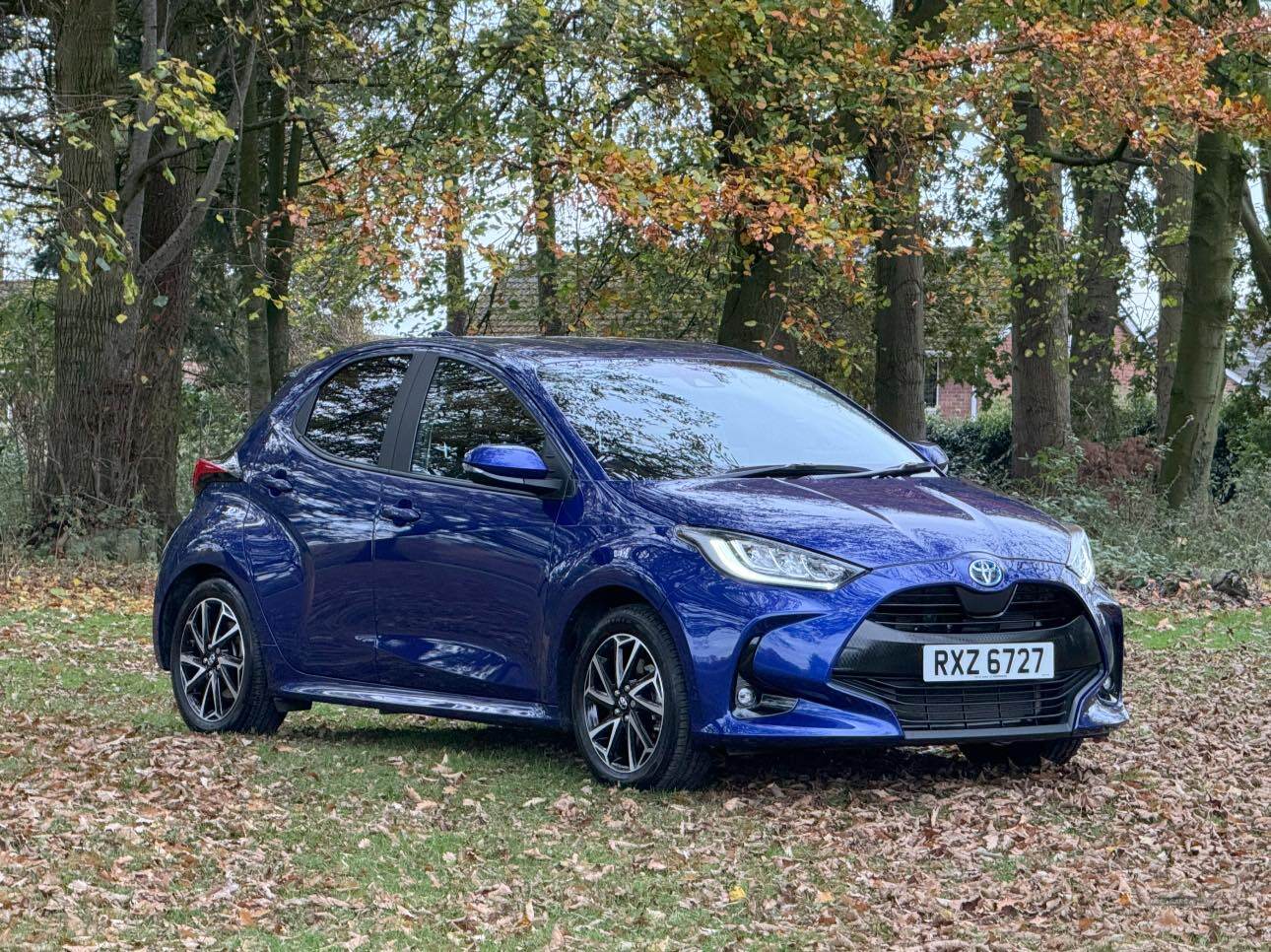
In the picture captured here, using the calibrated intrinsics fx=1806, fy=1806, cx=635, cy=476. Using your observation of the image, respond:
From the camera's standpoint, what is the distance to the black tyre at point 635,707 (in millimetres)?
6402

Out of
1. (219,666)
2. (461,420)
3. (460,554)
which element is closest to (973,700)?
(460,554)

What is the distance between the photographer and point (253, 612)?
8.19 metres

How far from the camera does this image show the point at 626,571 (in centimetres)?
655

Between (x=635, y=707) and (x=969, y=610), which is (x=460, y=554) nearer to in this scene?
(x=635, y=707)

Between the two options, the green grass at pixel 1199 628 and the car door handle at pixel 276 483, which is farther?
the green grass at pixel 1199 628

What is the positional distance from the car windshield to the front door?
0.26 meters

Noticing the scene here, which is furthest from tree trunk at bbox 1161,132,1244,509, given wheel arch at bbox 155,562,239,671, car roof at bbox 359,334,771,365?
wheel arch at bbox 155,562,239,671

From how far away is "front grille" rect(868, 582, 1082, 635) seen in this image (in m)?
6.32

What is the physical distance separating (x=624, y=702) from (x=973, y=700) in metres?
1.27

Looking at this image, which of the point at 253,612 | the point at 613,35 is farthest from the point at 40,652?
the point at 613,35

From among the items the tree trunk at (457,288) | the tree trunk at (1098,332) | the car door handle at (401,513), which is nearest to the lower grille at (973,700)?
the car door handle at (401,513)

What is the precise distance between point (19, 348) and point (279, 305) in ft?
8.92

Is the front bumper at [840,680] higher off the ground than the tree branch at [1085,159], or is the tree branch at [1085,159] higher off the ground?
the tree branch at [1085,159]

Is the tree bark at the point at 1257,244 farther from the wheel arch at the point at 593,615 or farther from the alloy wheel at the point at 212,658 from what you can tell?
the wheel arch at the point at 593,615
